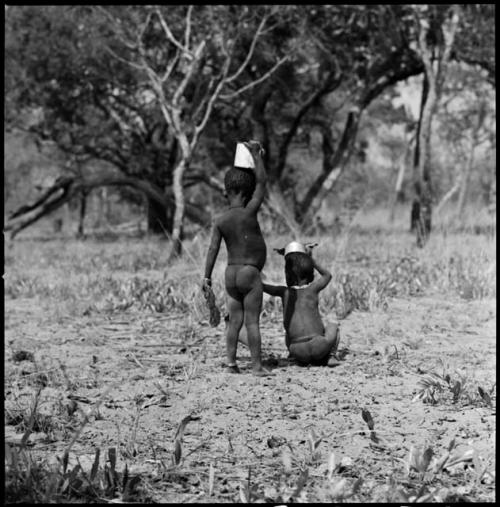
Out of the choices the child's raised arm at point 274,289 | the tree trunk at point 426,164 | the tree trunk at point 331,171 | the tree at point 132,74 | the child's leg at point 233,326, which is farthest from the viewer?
the tree trunk at point 331,171

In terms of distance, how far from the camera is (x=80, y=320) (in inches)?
272

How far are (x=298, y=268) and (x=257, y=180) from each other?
2.22 ft

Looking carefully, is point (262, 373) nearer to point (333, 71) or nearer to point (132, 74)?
point (333, 71)

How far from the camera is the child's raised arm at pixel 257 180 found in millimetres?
4613

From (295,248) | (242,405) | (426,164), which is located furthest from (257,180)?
(426,164)

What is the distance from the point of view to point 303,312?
4.87 meters

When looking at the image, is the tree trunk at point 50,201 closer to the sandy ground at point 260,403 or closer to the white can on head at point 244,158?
the sandy ground at point 260,403

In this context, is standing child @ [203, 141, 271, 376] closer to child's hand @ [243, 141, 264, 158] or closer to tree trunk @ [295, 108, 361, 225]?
child's hand @ [243, 141, 264, 158]

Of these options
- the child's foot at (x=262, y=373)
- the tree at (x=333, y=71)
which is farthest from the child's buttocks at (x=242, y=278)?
the tree at (x=333, y=71)

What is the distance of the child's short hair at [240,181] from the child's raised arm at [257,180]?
45 mm

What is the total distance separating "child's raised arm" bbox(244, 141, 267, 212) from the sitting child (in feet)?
1.40

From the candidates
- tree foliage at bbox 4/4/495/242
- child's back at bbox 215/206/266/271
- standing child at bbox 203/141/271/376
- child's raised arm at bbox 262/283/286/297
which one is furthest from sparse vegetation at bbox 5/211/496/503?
tree foliage at bbox 4/4/495/242

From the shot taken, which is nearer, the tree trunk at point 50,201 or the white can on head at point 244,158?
the white can on head at point 244,158

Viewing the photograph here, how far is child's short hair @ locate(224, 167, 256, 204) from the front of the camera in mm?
4625
